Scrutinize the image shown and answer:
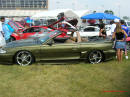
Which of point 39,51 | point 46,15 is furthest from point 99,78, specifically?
point 46,15

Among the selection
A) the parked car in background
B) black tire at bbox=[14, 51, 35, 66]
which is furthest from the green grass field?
the parked car in background

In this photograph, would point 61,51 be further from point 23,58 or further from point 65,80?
point 65,80

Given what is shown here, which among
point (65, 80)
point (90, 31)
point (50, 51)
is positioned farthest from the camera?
point (90, 31)

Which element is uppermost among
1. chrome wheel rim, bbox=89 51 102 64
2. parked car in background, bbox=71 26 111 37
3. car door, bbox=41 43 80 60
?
parked car in background, bbox=71 26 111 37

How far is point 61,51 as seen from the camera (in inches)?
270

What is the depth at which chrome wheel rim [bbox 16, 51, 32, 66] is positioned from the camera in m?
6.77

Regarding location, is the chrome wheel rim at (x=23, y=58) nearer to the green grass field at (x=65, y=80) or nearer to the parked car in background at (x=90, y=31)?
the green grass field at (x=65, y=80)

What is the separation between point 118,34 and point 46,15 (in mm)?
18082

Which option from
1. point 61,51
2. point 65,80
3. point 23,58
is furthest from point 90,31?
point 65,80

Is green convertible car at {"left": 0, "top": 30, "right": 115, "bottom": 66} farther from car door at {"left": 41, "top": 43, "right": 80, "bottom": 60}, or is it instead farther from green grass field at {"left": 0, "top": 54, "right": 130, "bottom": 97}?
green grass field at {"left": 0, "top": 54, "right": 130, "bottom": 97}

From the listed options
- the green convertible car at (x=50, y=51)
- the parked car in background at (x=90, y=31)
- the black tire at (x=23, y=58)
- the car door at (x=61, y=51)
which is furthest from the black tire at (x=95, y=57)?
the parked car in background at (x=90, y=31)

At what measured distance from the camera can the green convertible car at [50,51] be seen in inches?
266

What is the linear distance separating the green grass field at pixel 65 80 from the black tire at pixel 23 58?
0.70 feet

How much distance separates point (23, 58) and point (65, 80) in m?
2.15
